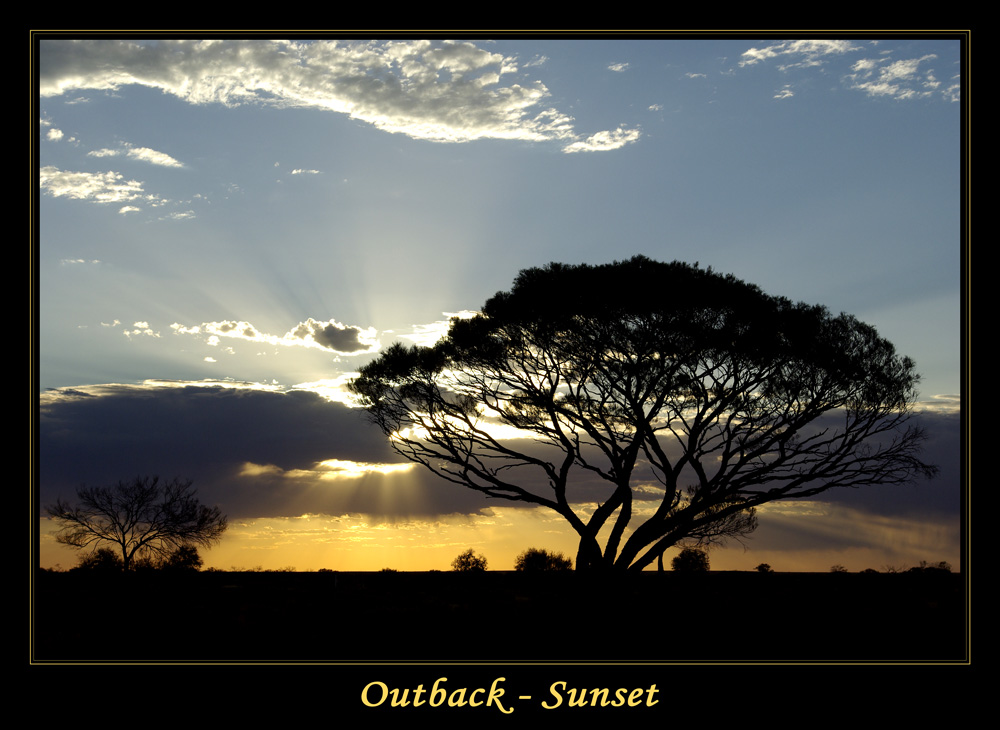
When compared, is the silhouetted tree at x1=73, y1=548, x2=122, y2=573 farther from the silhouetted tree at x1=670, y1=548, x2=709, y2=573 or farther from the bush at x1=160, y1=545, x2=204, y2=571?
the silhouetted tree at x1=670, y1=548, x2=709, y2=573

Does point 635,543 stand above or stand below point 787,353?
below

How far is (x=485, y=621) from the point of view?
19656 mm

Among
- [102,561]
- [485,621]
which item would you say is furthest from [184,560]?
[485,621]

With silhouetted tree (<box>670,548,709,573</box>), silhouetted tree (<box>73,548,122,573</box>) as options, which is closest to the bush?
silhouetted tree (<box>73,548,122,573</box>)

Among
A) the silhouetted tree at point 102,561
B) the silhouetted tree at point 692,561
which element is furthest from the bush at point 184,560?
the silhouetted tree at point 692,561

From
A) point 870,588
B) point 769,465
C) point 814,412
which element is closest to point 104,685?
point 769,465

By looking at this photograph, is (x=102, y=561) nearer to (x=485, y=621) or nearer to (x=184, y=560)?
(x=184, y=560)

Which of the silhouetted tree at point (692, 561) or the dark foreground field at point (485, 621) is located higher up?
the dark foreground field at point (485, 621)

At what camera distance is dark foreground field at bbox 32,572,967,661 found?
1672 cm

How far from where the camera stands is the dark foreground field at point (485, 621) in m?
16.7

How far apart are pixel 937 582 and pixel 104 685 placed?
31870mm

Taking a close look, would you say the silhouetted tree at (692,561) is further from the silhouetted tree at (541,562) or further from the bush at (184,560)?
the bush at (184,560)
